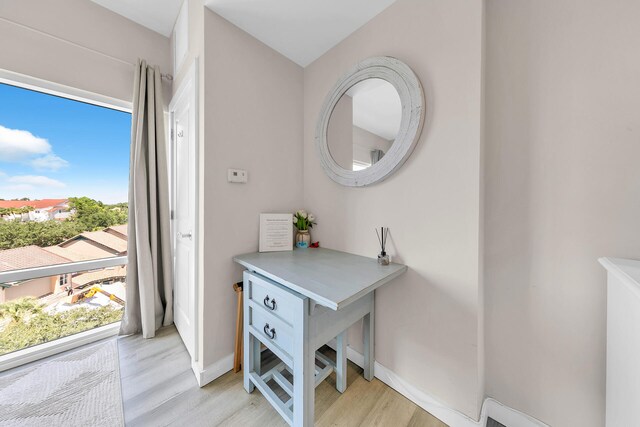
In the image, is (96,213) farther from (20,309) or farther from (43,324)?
(43,324)

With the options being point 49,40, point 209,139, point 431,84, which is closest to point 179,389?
point 209,139

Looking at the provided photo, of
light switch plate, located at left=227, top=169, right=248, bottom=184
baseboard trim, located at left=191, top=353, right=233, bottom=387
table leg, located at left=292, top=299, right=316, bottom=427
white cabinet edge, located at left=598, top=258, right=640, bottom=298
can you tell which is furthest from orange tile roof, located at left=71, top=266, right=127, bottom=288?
white cabinet edge, located at left=598, top=258, right=640, bottom=298

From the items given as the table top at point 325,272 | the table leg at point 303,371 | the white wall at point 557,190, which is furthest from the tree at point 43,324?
the white wall at point 557,190

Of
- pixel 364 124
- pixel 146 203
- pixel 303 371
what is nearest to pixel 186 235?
pixel 146 203

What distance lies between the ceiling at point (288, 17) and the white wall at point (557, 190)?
80cm

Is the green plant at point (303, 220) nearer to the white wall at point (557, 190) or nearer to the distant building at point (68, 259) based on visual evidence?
the white wall at point (557, 190)

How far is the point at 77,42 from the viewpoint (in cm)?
160

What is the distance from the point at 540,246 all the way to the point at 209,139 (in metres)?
1.87

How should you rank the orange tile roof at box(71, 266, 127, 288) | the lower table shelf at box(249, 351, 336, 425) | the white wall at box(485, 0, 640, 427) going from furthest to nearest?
the orange tile roof at box(71, 266, 127, 288), the lower table shelf at box(249, 351, 336, 425), the white wall at box(485, 0, 640, 427)

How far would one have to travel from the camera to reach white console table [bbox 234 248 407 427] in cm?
98

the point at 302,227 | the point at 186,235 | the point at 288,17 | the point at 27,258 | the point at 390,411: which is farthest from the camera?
the point at 302,227

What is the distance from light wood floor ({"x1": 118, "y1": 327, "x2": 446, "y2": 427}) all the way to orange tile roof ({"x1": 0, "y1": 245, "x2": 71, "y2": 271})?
94 centimetres

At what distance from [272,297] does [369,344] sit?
728 millimetres

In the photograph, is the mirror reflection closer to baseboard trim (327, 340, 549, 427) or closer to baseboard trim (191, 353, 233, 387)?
baseboard trim (327, 340, 549, 427)
